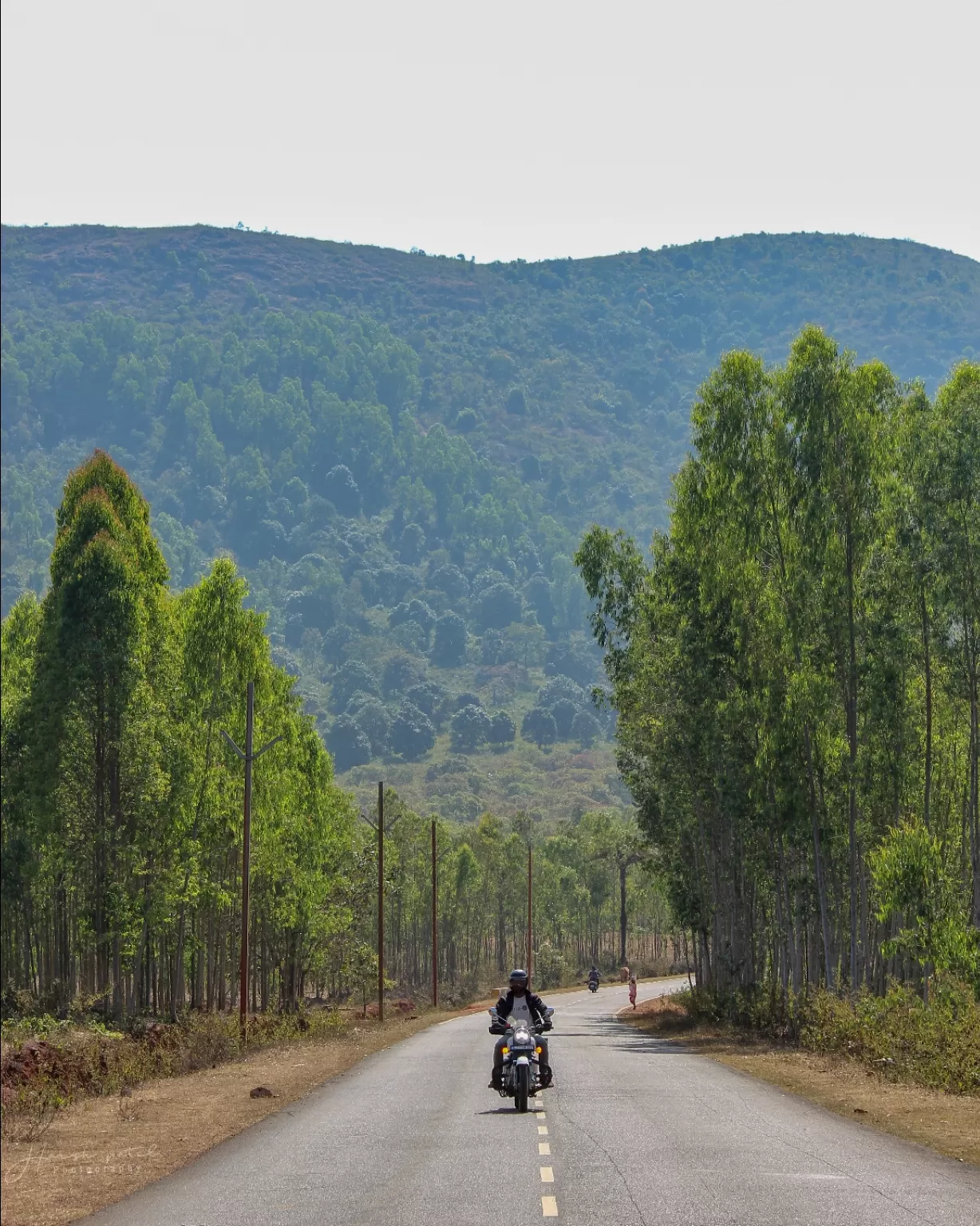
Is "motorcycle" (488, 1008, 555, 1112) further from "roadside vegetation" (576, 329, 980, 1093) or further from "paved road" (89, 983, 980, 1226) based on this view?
"roadside vegetation" (576, 329, 980, 1093)

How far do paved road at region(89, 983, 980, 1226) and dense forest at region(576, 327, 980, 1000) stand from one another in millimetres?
15070

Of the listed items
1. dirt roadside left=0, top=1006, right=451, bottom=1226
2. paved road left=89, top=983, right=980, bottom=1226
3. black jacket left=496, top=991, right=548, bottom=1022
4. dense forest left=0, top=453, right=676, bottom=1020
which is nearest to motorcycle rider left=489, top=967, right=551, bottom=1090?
black jacket left=496, top=991, right=548, bottom=1022

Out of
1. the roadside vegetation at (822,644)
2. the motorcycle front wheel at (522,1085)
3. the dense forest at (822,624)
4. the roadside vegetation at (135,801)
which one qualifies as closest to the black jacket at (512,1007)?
the motorcycle front wheel at (522,1085)

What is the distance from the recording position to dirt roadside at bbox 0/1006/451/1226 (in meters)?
17.3

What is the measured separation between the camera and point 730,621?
4769cm

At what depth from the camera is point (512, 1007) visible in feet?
83.9

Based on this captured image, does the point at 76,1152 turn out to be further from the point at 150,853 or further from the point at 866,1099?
the point at 150,853

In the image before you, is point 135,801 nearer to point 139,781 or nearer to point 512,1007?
point 139,781

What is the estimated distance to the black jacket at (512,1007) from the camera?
25.5 m

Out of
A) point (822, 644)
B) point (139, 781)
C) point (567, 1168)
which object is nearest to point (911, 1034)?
point (822, 644)

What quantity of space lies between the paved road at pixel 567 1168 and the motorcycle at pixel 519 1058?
413 mm

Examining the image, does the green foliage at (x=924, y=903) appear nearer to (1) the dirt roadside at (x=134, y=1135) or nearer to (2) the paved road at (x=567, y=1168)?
(2) the paved road at (x=567, y=1168)

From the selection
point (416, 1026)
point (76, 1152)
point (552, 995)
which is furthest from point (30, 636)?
point (552, 995)

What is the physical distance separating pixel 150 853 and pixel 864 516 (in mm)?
25444
